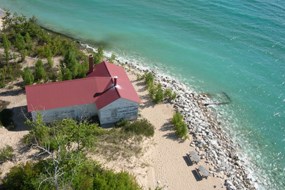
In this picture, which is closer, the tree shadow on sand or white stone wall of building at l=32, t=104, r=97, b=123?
white stone wall of building at l=32, t=104, r=97, b=123

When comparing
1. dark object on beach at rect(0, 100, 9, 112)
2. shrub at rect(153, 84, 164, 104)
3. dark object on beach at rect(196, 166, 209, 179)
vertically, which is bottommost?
dark object on beach at rect(196, 166, 209, 179)

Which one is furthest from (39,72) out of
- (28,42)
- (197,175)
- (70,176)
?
(197,175)

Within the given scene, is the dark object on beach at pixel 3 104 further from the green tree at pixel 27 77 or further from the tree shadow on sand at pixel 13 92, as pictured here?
the green tree at pixel 27 77

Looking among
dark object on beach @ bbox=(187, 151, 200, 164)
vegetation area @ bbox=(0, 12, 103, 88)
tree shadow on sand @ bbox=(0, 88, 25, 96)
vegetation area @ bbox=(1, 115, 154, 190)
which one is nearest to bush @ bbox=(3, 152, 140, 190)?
vegetation area @ bbox=(1, 115, 154, 190)

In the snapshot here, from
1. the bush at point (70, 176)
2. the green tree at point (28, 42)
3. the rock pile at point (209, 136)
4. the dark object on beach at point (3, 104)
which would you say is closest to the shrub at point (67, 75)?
the dark object on beach at point (3, 104)

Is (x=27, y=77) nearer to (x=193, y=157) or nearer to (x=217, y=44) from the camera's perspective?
(x=193, y=157)

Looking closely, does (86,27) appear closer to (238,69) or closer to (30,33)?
(30,33)

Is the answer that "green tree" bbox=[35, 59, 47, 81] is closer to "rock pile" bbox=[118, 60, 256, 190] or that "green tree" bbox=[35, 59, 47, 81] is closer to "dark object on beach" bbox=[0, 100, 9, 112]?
"dark object on beach" bbox=[0, 100, 9, 112]
